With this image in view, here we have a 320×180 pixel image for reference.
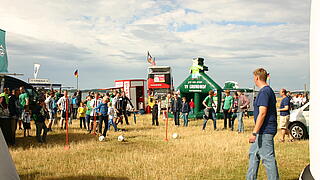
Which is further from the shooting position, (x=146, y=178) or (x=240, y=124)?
(x=240, y=124)

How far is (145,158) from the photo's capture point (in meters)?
9.32

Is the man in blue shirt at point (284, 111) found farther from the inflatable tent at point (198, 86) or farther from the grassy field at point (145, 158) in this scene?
the inflatable tent at point (198, 86)

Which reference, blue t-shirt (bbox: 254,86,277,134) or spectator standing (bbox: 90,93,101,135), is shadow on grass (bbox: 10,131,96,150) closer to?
spectator standing (bbox: 90,93,101,135)

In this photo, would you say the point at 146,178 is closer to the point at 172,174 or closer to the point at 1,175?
the point at 172,174

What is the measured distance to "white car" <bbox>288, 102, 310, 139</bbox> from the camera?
41.4 feet

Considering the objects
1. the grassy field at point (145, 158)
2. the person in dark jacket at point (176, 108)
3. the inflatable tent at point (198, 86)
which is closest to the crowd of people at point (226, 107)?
the person in dark jacket at point (176, 108)

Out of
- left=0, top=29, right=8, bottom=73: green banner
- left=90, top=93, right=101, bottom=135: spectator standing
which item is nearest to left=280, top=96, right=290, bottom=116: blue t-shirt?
left=90, top=93, right=101, bottom=135: spectator standing

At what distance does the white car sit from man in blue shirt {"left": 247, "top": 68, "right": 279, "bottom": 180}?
26.2 ft

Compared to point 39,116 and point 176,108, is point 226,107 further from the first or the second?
point 39,116

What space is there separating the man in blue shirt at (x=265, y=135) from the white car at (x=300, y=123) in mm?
7989

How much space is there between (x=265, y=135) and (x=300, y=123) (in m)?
8.24

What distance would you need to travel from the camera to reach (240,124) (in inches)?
599
